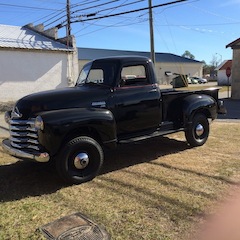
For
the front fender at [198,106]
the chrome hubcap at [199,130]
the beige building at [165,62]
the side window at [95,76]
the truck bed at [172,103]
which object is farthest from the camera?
the beige building at [165,62]

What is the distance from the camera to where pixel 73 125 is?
4980mm

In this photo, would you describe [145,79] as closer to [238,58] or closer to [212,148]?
[212,148]

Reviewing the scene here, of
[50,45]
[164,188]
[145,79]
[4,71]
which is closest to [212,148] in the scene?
[145,79]

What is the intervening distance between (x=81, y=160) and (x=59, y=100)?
1.04 meters

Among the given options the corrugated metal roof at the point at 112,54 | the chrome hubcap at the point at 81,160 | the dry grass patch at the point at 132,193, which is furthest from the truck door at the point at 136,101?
the corrugated metal roof at the point at 112,54

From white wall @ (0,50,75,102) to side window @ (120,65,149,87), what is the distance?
14.3m

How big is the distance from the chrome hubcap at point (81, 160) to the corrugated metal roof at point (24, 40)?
1530 cm

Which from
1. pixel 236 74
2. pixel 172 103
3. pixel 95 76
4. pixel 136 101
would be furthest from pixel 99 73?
pixel 236 74

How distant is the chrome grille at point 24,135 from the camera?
5015mm

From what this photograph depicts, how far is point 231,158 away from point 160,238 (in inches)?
137

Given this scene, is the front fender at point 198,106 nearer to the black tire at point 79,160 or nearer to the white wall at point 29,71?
the black tire at point 79,160

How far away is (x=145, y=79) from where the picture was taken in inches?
251

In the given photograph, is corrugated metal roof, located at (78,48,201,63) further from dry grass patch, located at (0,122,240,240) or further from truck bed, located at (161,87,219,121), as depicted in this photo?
dry grass patch, located at (0,122,240,240)

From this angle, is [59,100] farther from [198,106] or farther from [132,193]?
[198,106]
